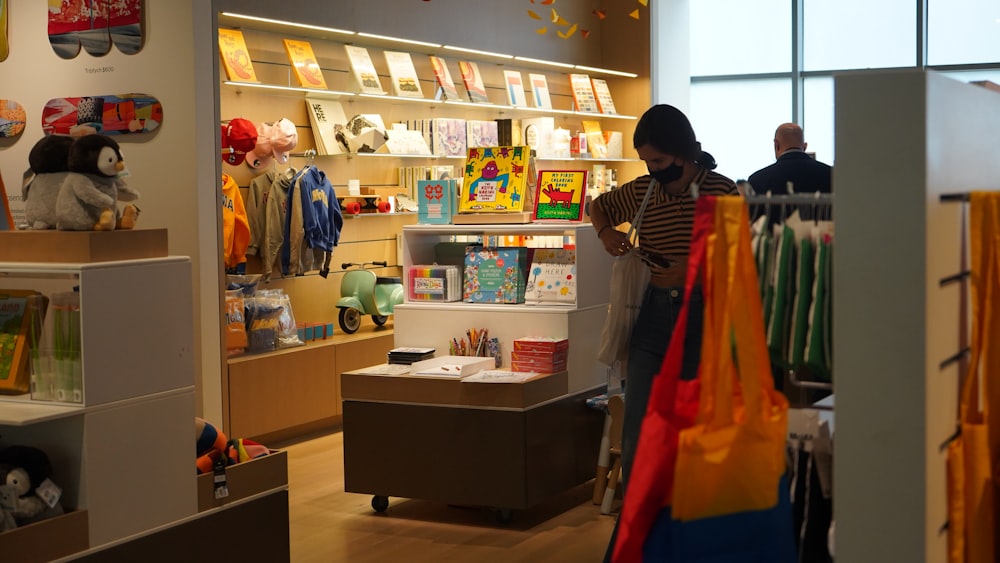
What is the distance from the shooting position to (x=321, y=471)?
5996mm

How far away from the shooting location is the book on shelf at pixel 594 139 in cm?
1102

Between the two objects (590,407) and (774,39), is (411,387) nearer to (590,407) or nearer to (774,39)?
Answer: (590,407)

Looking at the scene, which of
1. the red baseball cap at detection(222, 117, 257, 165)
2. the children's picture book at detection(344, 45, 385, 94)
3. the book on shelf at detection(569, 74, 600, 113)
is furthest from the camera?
the book on shelf at detection(569, 74, 600, 113)

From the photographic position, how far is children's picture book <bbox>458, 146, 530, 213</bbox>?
17.1ft

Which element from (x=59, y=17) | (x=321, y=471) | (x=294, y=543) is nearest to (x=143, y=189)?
(x=59, y=17)

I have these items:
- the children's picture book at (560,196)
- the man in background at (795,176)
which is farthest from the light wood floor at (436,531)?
the man in background at (795,176)

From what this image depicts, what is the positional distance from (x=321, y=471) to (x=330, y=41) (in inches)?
129

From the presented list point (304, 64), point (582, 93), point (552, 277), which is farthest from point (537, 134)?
point (552, 277)

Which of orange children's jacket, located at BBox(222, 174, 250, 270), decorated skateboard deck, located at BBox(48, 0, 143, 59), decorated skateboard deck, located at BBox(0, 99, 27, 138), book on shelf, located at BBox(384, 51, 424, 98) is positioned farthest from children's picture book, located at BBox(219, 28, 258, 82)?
book on shelf, located at BBox(384, 51, 424, 98)

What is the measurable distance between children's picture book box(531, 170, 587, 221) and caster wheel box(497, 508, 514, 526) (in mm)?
1345

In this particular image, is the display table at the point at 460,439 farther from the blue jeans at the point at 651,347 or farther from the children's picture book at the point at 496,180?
the blue jeans at the point at 651,347

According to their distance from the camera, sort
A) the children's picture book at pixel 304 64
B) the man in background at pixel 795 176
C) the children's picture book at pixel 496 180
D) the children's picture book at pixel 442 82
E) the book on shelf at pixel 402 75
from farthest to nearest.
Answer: the children's picture book at pixel 442 82
the book on shelf at pixel 402 75
the children's picture book at pixel 304 64
the children's picture book at pixel 496 180
the man in background at pixel 795 176

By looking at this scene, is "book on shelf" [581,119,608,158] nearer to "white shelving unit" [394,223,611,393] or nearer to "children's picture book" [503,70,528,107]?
"children's picture book" [503,70,528,107]

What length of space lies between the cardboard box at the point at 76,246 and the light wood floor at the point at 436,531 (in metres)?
1.66
